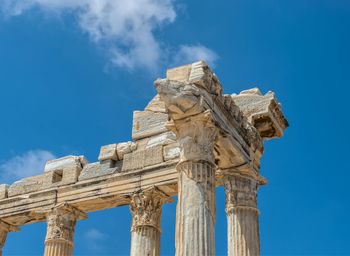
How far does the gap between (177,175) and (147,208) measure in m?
1.91

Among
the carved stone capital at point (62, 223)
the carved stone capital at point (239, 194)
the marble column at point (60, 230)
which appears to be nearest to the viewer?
the carved stone capital at point (239, 194)

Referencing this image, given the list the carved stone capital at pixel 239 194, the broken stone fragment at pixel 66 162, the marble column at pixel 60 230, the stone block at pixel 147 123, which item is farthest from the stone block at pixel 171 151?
the marble column at pixel 60 230

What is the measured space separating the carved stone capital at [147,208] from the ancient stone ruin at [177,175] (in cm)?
4

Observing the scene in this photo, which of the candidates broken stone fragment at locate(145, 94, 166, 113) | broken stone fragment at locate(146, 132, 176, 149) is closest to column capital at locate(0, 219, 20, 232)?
broken stone fragment at locate(146, 132, 176, 149)

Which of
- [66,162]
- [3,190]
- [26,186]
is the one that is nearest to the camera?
[66,162]

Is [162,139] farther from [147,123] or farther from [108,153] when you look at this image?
[108,153]

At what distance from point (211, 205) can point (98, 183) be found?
9609 mm

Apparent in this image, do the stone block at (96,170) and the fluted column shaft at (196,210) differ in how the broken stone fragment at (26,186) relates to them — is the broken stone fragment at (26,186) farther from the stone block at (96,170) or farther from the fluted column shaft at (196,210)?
the fluted column shaft at (196,210)

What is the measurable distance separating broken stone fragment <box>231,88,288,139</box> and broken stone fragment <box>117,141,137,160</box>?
5.42 metres

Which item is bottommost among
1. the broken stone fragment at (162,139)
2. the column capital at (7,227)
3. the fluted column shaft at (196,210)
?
the fluted column shaft at (196,210)

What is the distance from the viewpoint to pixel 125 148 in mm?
28703

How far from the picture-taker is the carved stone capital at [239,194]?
23062mm

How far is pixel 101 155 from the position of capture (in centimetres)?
2928

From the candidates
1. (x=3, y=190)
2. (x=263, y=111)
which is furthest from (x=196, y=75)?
(x=3, y=190)
